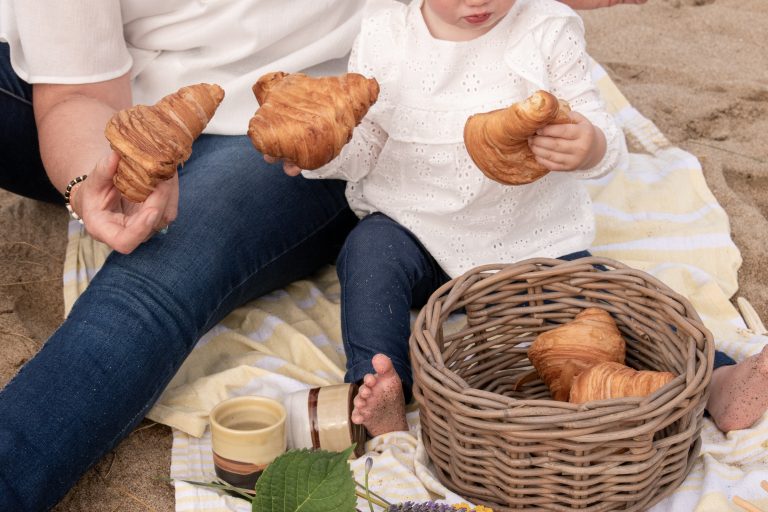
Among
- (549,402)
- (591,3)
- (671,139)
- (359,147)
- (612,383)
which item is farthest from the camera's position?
(671,139)

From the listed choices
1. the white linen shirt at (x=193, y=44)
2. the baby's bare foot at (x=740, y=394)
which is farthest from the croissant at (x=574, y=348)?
the white linen shirt at (x=193, y=44)

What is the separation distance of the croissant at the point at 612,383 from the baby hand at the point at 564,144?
298 millimetres

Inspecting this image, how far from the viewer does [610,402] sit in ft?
3.88

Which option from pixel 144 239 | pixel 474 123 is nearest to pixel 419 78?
pixel 474 123

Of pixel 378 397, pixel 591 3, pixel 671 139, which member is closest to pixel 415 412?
pixel 378 397

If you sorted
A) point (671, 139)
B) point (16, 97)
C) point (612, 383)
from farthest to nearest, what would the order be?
point (671, 139) → point (16, 97) → point (612, 383)

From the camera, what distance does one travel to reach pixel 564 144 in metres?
1.40

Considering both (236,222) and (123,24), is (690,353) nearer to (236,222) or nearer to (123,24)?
(236,222)

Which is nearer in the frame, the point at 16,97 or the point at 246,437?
the point at 246,437

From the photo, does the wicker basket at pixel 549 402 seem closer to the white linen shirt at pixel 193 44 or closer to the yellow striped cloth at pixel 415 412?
the yellow striped cloth at pixel 415 412

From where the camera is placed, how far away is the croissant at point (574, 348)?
4.60 feet

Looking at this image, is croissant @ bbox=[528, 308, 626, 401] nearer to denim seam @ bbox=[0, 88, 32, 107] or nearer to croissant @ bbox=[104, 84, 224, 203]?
croissant @ bbox=[104, 84, 224, 203]

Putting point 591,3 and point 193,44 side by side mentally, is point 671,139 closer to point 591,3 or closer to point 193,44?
point 591,3

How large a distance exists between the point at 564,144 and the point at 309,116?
369 mm
